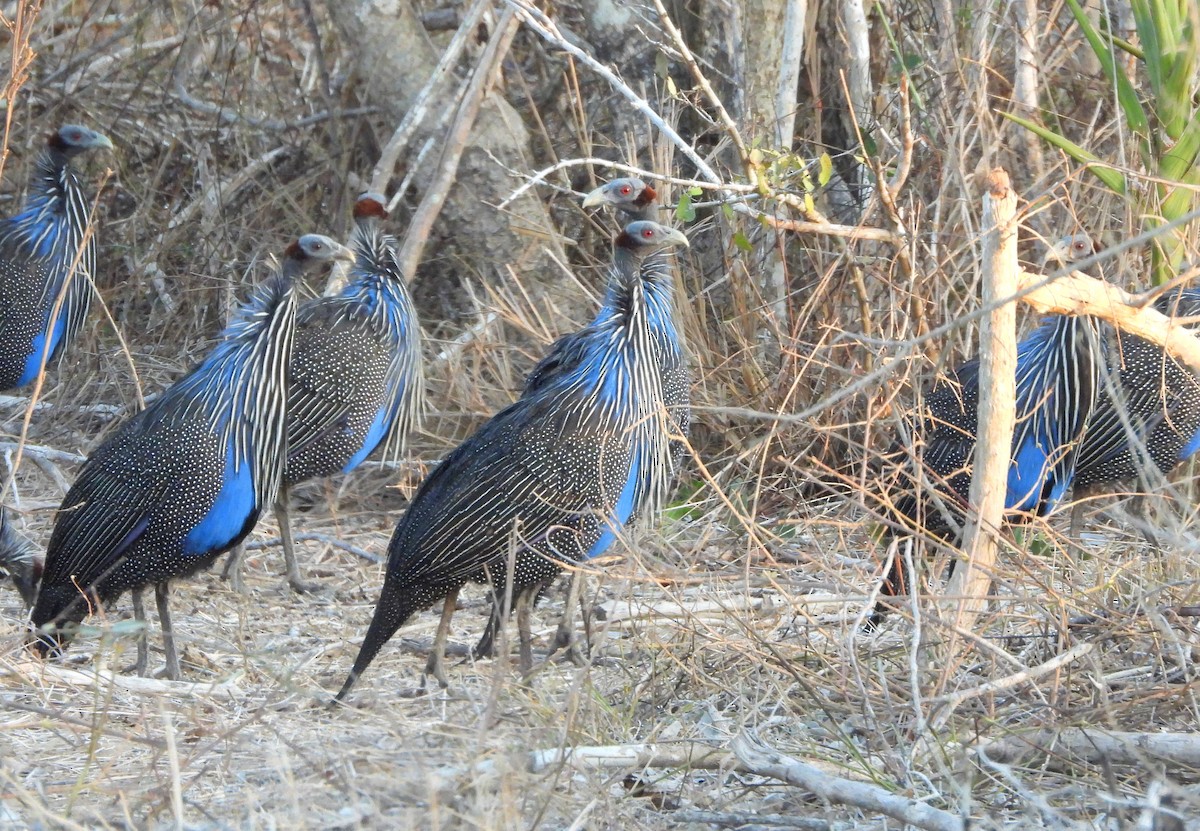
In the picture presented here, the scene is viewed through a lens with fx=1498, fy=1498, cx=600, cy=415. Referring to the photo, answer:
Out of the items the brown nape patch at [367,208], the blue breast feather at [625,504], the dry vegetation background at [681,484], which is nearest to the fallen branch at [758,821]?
the dry vegetation background at [681,484]

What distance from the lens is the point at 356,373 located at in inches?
224

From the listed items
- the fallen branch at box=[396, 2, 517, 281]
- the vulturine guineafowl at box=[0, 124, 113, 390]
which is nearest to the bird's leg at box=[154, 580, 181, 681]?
the vulturine guineafowl at box=[0, 124, 113, 390]

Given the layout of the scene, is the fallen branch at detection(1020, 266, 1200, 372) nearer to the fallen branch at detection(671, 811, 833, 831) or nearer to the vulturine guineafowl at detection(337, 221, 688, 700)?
the vulturine guineafowl at detection(337, 221, 688, 700)

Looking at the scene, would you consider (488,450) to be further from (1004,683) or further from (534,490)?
(1004,683)

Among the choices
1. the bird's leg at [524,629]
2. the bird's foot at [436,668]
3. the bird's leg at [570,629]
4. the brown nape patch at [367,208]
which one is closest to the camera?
the bird's foot at [436,668]

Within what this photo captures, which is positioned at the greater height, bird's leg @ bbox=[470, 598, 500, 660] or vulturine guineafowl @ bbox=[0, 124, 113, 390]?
vulturine guineafowl @ bbox=[0, 124, 113, 390]

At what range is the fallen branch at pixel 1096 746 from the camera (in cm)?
291

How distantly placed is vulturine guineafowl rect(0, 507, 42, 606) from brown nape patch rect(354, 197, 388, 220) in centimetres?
196

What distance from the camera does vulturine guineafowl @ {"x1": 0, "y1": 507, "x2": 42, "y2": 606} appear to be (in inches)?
188

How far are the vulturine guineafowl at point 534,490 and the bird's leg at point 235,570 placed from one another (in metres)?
1.23

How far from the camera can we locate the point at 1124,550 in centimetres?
504

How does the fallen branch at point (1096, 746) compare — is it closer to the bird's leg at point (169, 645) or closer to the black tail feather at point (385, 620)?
the black tail feather at point (385, 620)

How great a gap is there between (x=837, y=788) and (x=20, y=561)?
3053 millimetres

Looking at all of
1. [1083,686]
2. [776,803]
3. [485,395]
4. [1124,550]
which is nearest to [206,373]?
[485,395]
